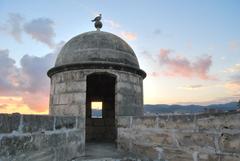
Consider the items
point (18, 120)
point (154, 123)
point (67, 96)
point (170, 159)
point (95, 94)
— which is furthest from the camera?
point (95, 94)

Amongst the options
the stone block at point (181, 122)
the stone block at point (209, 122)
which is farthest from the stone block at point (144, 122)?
the stone block at point (209, 122)

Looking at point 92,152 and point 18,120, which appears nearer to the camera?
point 18,120

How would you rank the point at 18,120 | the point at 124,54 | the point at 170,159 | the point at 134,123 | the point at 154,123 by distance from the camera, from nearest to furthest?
1. the point at 18,120
2. the point at 170,159
3. the point at 154,123
4. the point at 134,123
5. the point at 124,54

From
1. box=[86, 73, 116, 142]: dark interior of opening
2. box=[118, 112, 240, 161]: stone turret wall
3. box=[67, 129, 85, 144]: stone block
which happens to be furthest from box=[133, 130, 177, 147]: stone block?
box=[86, 73, 116, 142]: dark interior of opening

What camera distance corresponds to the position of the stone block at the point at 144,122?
5.46m

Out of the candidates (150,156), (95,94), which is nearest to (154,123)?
(150,156)

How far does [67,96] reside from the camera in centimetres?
756

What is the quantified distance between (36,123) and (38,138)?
0.92 feet

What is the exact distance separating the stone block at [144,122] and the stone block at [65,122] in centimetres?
153

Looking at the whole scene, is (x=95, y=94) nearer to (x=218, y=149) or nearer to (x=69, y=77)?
(x=69, y=77)

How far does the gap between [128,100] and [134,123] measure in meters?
1.69

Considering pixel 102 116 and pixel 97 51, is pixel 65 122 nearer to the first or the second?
pixel 97 51

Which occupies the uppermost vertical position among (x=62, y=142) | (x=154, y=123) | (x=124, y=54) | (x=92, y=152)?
(x=124, y=54)

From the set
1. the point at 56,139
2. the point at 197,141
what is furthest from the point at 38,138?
the point at 197,141
